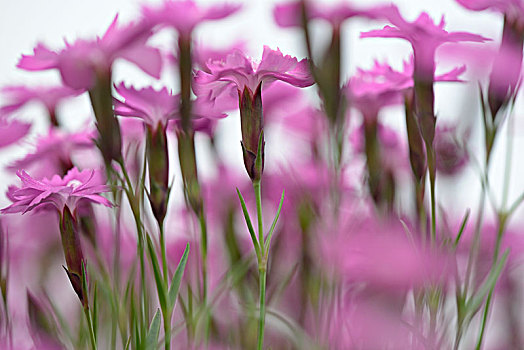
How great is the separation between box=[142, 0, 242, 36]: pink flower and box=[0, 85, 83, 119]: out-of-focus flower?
119 millimetres

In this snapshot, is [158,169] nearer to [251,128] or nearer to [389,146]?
[251,128]

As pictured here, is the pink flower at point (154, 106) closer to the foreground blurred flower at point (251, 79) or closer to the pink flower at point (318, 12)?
the foreground blurred flower at point (251, 79)

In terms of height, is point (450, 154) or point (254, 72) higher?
point (254, 72)

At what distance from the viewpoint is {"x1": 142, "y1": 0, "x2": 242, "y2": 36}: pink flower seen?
1.40ft

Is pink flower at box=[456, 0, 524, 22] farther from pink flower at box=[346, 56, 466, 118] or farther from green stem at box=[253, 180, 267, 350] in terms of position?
green stem at box=[253, 180, 267, 350]

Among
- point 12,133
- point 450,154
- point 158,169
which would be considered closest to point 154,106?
point 158,169

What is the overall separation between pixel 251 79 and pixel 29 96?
0.82 ft

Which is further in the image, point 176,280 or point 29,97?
point 29,97

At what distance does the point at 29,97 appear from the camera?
20.7 inches

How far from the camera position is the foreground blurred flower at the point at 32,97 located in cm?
52

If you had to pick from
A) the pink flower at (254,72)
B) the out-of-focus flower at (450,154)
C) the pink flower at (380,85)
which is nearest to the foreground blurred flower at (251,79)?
the pink flower at (254,72)

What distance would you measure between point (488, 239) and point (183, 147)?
0.28m

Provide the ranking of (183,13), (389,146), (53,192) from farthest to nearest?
(389,146), (183,13), (53,192)

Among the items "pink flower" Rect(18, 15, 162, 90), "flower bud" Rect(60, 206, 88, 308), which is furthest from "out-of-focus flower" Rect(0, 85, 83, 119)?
"flower bud" Rect(60, 206, 88, 308)
